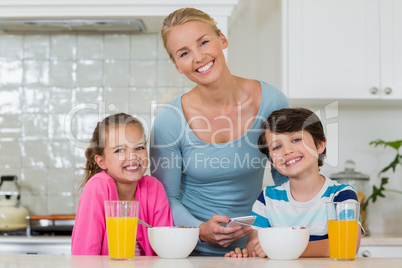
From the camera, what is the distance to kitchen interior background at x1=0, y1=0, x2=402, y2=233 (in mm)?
2986

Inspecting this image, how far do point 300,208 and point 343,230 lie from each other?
0.42 metres

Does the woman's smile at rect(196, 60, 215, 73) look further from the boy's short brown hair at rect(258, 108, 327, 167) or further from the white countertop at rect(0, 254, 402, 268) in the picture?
the white countertop at rect(0, 254, 402, 268)

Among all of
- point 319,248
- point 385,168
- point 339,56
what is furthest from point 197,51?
point 385,168

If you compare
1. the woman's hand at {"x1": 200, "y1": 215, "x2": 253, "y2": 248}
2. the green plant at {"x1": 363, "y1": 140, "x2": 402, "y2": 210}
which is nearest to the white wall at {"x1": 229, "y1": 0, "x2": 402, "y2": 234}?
the green plant at {"x1": 363, "y1": 140, "x2": 402, "y2": 210}

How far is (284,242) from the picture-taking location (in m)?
1.20

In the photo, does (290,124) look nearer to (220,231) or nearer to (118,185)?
(220,231)

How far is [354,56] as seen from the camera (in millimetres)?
2777

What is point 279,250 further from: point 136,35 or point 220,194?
point 136,35

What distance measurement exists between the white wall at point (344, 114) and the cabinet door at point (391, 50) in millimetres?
229

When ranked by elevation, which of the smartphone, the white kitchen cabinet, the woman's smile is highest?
the woman's smile

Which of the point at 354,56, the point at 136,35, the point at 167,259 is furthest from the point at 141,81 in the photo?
the point at 167,259

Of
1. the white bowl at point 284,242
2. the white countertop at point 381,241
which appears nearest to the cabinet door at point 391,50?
the white countertop at point 381,241

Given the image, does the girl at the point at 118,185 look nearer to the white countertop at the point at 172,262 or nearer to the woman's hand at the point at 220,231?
the woman's hand at the point at 220,231

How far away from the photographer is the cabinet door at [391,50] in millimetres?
2770
